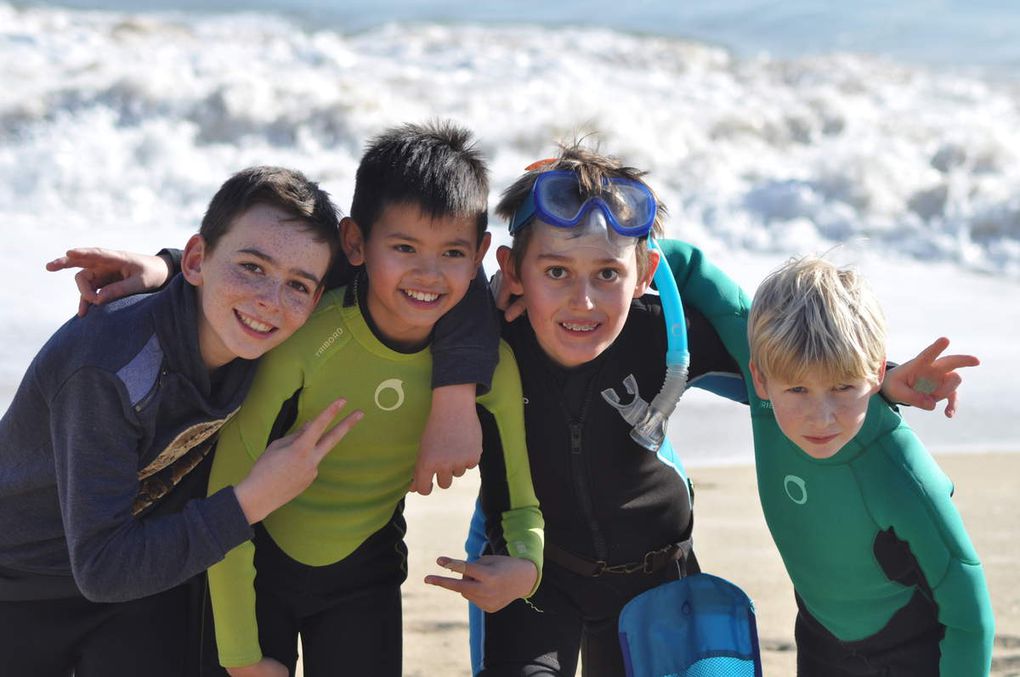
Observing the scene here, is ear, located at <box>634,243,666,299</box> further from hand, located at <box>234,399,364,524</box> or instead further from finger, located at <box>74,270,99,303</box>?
finger, located at <box>74,270,99,303</box>

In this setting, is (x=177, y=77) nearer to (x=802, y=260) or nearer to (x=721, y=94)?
(x=721, y=94)

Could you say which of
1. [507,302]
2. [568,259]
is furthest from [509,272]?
[568,259]

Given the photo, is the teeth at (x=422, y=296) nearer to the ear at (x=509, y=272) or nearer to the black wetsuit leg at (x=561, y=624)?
the ear at (x=509, y=272)

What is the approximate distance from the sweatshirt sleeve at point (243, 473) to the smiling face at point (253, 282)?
10 centimetres

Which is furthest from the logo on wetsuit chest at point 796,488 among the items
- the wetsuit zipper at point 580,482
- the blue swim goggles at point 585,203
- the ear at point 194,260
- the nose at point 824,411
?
the ear at point 194,260

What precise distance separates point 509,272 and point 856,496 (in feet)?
3.31

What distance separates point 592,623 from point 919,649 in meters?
0.82

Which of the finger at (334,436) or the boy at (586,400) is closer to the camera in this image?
the finger at (334,436)

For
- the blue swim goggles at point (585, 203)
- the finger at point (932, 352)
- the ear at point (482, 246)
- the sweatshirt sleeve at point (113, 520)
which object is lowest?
the sweatshirt sleeve at point (113, 520)

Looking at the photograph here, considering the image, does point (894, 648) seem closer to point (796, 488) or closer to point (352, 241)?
point (796, 488)

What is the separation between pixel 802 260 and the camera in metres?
2.93

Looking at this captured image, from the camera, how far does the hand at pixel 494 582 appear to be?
278 centimetres

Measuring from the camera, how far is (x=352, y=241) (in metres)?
2.94

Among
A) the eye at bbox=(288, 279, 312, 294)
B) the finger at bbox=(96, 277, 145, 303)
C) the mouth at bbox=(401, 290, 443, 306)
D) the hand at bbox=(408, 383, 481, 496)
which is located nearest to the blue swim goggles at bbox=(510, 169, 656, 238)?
the mouth at bbox=(401, 290, 443, 306)
